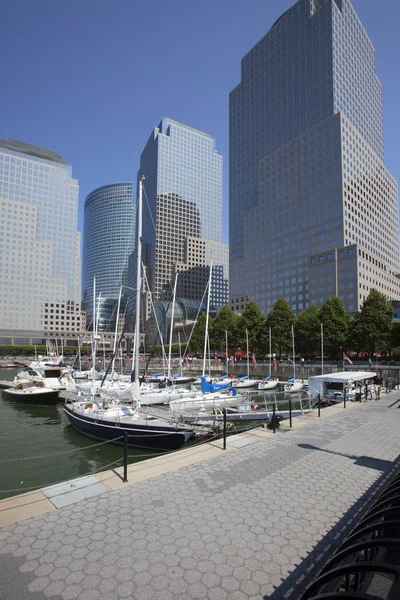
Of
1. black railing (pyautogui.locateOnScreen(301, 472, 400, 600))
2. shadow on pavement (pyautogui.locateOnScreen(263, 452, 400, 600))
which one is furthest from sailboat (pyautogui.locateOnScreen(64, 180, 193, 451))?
black railing (pyautogui.locateOnScreen(301, 472, 400, 600))

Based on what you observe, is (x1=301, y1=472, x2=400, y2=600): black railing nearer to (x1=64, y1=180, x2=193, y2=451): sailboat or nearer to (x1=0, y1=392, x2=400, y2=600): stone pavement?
(x1=0, y1=392, x2=400, y2=600): stone pavement

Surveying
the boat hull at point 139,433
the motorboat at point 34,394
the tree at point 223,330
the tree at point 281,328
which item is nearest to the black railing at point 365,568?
the boat hull at point 139,433

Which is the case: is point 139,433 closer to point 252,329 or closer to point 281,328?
point 281,328

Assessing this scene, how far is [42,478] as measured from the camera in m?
15.4

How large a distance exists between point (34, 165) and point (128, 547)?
226 meters

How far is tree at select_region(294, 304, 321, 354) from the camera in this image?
7406 centimetres

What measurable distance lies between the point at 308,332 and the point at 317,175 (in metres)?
84.6

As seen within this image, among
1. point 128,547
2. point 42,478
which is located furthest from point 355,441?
point 42,478

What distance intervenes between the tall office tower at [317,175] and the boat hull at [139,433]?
100743 millimetres

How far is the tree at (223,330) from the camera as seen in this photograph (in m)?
88.5

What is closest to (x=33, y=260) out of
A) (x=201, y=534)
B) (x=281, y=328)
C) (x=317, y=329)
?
(x=281, y=328)

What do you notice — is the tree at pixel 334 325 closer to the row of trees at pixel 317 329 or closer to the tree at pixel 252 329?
the row of trees at pixel 317 329

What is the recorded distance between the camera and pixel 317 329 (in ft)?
242

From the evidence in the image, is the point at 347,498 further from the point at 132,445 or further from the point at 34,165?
the point at 34,165
